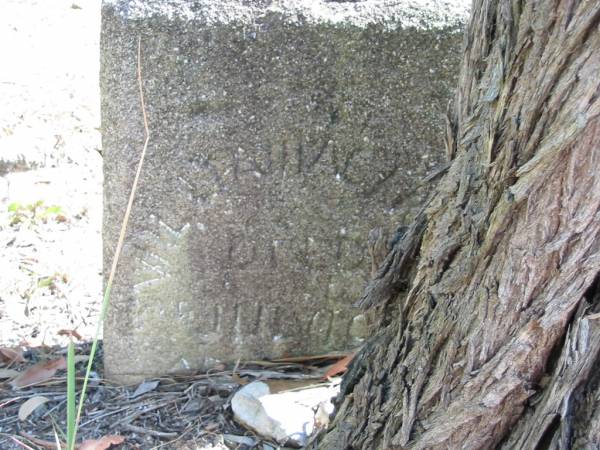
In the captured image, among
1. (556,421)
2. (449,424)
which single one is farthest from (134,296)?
(556,421)

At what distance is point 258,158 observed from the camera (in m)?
2.08

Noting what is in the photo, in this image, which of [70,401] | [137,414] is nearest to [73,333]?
[137,414]

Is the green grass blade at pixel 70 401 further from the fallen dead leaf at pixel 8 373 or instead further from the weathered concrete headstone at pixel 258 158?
the fallen dead leaf at pixel 8 373

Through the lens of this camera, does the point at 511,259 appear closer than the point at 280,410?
Yes

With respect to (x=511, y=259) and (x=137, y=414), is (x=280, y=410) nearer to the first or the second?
(x=137, y=414)

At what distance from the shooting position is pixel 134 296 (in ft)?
7.11

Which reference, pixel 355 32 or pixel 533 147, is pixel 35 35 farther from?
pixel 533 147

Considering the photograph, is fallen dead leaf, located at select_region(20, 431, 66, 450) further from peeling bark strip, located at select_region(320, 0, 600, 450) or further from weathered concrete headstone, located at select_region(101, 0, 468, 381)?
peeling bark strip, located at select_region(320, 0, 600, 450)

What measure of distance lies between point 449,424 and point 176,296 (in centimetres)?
111

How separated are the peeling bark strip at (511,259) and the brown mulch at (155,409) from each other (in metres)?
0.75

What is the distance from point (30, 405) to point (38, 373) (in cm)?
16

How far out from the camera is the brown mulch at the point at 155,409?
199 cm

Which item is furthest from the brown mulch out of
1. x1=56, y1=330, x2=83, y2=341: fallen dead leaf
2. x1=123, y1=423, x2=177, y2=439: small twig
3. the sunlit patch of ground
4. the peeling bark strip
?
the peeling bark strip

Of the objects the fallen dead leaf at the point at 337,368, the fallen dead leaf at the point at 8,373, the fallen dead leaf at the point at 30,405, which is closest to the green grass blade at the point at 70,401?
the fallen dead leaf at the point at 30,405
